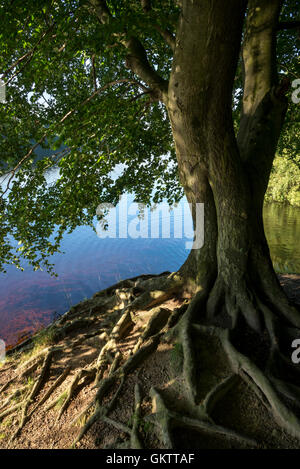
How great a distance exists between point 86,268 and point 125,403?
17.1m

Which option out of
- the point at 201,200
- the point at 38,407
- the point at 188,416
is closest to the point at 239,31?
the point at 201,200

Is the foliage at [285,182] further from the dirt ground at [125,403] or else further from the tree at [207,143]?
the dirt ground at [125,403]

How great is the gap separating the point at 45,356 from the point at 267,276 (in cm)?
482

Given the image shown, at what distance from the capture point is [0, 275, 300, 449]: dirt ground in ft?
9.34

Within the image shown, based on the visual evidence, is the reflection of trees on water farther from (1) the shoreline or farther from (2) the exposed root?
(2) the exposed root

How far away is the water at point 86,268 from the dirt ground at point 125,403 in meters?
6.50

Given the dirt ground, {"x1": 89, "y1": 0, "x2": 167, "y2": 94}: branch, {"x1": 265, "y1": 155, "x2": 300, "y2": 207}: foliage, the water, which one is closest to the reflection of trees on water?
the water

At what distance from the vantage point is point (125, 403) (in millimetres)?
3510

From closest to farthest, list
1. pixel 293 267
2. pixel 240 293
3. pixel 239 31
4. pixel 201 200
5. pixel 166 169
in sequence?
pixel 239 31, pixel 240 293, pixel 201 200, pixel 166 169, pixel 293 267

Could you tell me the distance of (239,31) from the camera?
321 centimetres

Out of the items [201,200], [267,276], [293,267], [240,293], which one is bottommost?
[293,267]

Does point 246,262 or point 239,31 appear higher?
point 239,31

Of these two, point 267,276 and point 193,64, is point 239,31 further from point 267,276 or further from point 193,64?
point 267,276

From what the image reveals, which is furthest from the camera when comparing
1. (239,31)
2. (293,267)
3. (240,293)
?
(293,267)
